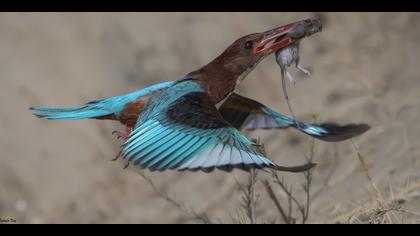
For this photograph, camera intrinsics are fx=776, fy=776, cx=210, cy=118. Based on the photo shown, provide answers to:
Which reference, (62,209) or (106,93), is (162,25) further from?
(62,209)

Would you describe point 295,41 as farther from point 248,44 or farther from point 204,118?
point 204,118

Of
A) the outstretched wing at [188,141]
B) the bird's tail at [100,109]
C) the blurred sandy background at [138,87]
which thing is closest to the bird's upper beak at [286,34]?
the outstretched wing at [188,141]

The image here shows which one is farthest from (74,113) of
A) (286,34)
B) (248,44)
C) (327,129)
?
(327,129)

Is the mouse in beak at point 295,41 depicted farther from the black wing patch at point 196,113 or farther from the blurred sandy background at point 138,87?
Result: the blurred sandy background at point 138,87

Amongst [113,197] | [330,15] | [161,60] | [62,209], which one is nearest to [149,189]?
[113,197]

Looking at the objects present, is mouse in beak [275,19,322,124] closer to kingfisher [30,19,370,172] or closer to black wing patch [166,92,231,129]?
kingfisher [30,19,370,172]

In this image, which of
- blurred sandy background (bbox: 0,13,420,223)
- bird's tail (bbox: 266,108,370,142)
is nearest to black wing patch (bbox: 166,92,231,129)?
bird's tail (bbox: 266,108,370,142)

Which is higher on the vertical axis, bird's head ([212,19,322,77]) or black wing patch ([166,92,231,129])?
bird's head ([212,19,322,77])
